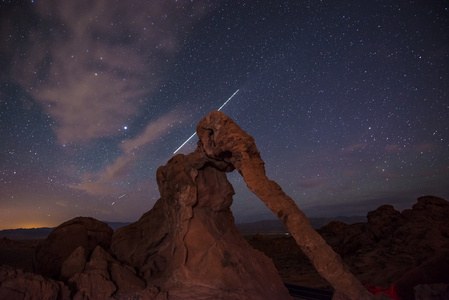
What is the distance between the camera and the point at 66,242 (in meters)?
10.4

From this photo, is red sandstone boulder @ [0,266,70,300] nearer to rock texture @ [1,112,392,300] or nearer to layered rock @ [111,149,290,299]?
rock texture @ [1,112,392,300]

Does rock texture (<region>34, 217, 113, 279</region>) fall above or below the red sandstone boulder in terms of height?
above

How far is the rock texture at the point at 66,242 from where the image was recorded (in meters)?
9.54

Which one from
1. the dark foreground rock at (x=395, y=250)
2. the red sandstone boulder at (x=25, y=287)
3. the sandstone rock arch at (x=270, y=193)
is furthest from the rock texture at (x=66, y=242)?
the dark foreground rock at (x=395, y=250)

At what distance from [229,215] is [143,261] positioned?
4020 mm

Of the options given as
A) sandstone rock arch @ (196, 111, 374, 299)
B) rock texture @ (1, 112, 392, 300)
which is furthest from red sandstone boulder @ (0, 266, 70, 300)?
sandstone rock arch @ (196, 111, 374, 299)

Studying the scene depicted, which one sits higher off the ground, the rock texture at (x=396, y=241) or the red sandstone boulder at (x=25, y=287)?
the red sandstone boulder at (x=25, y=287)

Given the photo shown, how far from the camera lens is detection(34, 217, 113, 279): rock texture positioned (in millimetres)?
9539

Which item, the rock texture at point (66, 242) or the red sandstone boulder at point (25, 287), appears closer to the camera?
the red sandstone boulder at point (25, 287)

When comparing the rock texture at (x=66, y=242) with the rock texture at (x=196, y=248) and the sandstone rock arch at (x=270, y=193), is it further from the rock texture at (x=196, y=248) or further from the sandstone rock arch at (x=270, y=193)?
the sandstone rock arch at (x=270, y=193)

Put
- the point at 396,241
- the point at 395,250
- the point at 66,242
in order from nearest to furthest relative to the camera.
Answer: the point at 66,242 < the point at 395,250 < the point at 396,241

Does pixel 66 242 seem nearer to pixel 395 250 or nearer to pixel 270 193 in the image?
pixel 270 193

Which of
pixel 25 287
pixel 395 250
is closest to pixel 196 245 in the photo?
pixel 25 287

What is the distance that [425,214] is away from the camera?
17.4m
